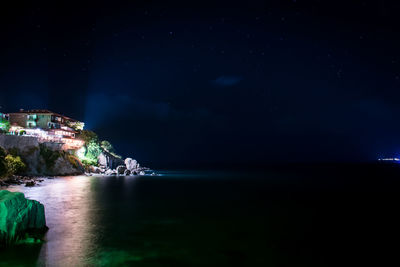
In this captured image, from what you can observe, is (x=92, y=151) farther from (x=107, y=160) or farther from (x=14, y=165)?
(x=14, y=165)

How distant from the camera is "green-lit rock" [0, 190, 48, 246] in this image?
1664cm

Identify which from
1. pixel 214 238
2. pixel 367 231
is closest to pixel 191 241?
pixel 214 238

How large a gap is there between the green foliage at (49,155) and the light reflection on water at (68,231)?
34.3m

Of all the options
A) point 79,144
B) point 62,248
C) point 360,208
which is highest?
point 79,144

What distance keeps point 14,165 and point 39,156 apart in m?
10.7

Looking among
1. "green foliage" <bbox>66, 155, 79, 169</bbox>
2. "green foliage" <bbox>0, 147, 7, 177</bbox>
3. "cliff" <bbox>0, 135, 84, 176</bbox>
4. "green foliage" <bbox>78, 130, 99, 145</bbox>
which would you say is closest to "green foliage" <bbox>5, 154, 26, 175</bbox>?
"green foliage" <bbox>0, 147, 7, 177</bbox>

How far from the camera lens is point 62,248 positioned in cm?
1820

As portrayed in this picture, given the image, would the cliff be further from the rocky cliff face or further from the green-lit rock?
the green-lit rock

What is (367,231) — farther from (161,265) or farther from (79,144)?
(79,144)

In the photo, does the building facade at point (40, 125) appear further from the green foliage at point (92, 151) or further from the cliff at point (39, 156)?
the green foliage at point (92, 151)

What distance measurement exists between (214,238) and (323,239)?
355 inches

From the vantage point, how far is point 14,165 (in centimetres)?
5644

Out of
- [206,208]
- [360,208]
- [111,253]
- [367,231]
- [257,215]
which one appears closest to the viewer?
[111,253]

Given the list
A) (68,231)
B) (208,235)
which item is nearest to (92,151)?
(68,231)
